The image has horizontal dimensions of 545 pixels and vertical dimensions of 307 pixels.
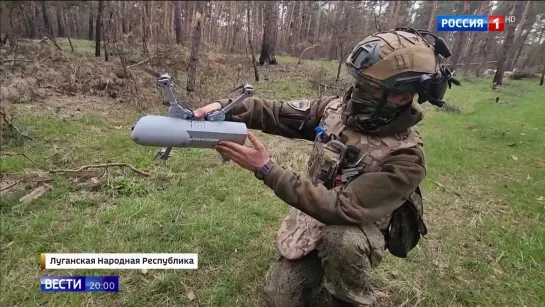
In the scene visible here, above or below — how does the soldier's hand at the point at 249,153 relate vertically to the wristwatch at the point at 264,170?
above

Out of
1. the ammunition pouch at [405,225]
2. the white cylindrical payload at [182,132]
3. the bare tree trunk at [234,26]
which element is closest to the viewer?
the white cylindrical payload at [182,132]

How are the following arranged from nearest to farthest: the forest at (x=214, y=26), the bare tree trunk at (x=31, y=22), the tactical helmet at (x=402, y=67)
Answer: the tactical helmet at (x=402, y=67)
the forest at (x=214, y=26)
the bare tree trunk at (x=31, y=22)

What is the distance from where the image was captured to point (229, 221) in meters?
3.19

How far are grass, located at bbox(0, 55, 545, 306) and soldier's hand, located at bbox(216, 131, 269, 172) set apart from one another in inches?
45.3

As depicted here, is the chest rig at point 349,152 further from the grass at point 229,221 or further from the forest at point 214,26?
the forest at point 214,26

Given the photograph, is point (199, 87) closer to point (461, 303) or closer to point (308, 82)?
point (308, 82)

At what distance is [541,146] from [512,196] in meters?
0.74

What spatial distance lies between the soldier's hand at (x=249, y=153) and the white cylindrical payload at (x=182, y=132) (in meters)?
0.05

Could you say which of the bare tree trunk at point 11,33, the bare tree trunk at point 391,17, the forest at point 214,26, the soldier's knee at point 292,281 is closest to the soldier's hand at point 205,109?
the soldier's knee at point 292,281

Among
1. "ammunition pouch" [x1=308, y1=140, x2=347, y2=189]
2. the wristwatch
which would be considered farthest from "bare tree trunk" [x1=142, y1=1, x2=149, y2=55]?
the wristwatch

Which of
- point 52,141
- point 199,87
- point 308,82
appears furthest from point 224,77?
point 52,141

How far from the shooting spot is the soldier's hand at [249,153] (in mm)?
1681

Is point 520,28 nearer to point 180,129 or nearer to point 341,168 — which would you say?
point 341,168

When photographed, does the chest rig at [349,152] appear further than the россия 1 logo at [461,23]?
No
